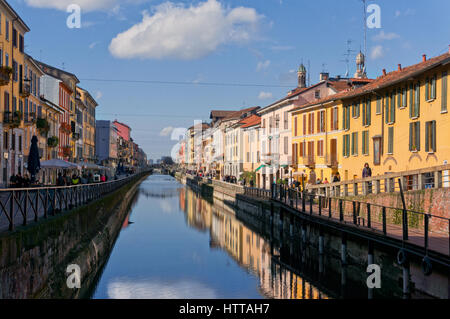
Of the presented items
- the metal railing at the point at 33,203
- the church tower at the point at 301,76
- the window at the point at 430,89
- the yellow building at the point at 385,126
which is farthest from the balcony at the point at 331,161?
the church tower at the point at 301,76

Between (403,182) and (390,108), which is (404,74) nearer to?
(390,108)

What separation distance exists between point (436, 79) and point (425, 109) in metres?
1.64

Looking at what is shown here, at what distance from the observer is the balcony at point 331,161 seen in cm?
3920

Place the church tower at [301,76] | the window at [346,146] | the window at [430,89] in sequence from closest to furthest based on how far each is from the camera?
the window at [430,89]
the window at [346,146]
the church tower at [301,76]

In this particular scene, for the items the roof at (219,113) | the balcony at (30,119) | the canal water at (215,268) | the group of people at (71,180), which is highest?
the roof at (219,113)

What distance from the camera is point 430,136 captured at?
24656 mm

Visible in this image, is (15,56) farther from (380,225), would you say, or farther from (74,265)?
(380,225)

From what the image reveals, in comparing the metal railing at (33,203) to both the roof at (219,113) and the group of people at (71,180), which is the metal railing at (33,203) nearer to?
the group of people at (71,180)

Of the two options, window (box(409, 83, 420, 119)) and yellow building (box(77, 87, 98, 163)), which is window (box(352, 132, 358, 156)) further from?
yellow building (box(77, 87, 98, 163))

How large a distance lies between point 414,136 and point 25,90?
89.4 feet

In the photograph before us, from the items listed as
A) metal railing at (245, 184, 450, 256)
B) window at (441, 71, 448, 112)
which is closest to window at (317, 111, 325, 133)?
window at (441, 71, 448, 112)

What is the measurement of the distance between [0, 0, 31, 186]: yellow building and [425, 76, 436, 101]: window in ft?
76.6
